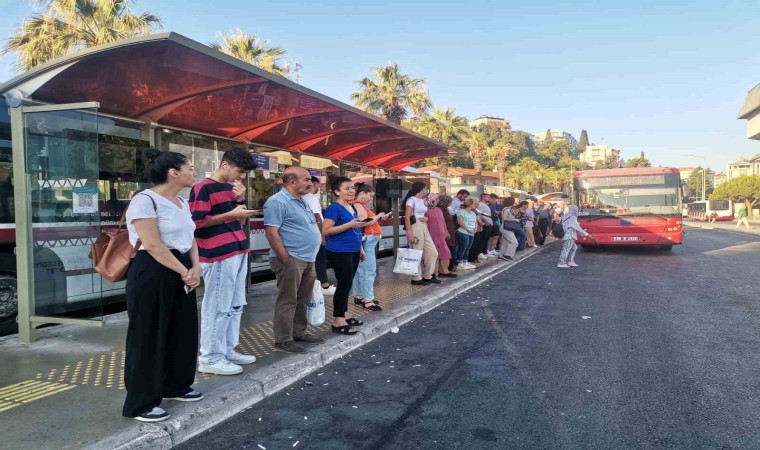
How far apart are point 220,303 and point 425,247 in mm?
5166

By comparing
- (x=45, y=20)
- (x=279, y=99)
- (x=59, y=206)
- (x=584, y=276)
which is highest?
(x=45, y=20)

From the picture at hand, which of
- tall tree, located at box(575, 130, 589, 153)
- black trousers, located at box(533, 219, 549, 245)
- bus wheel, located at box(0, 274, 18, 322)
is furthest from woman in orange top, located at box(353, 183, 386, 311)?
tall tree, located at box(575, 130, 589, 153)

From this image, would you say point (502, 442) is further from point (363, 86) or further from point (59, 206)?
point (363, 86)

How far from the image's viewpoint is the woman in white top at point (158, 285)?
122 inches

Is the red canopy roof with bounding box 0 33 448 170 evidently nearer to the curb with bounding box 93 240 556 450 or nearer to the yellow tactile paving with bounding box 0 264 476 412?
the yellow tactile paving with bounding box 0 264 476 412

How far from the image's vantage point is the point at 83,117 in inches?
A: 192

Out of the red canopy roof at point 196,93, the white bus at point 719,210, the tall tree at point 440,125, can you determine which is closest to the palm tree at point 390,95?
the tall tree at point 440,125

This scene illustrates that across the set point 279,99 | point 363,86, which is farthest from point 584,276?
point 363,86

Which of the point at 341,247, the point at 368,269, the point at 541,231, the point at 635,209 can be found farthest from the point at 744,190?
the point at 341,247

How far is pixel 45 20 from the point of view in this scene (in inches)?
628

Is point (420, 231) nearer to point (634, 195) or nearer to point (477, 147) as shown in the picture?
point (634, 195)

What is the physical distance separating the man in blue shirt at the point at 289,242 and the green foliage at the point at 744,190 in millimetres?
60743

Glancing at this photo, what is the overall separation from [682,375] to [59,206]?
20.2ft

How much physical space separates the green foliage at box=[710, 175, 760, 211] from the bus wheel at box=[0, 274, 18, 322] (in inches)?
2456
